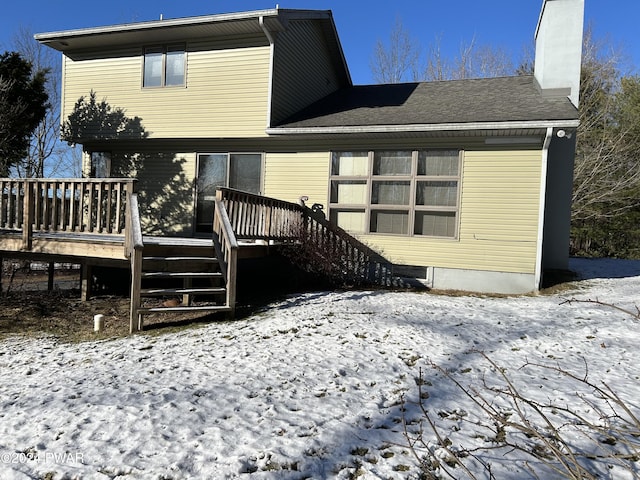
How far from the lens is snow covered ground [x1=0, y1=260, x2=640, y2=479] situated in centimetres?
254

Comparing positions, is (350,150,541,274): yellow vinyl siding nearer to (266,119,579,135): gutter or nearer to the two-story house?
the two-story house

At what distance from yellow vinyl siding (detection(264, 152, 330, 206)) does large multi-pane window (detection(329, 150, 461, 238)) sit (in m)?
0.26

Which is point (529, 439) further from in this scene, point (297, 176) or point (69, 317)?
point (297, 176)

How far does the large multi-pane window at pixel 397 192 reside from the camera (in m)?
8.95

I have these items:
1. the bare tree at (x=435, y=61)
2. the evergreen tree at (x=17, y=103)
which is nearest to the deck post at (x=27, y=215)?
the evergreen tree at (x=17, y=103)

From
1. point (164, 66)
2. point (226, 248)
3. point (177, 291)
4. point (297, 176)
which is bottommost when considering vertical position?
point (177, 291)

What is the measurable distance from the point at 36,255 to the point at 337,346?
634 cm

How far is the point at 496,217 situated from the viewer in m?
8.62

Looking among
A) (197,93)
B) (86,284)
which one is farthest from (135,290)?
(197,93)

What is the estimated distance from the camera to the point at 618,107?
2012cm

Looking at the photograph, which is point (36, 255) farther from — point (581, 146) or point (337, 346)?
point (581, 146)

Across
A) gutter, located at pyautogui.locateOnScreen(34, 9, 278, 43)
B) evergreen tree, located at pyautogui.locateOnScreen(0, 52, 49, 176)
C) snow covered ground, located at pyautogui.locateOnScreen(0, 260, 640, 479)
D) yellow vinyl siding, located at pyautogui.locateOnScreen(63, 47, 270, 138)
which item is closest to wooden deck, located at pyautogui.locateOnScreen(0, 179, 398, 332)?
snow covered ground, located at pyautogui.locateOnScreen(0, 260, 640, 479)

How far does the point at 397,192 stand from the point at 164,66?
6.60 m

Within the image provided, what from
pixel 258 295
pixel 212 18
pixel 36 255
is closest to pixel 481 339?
pixel 258 295
